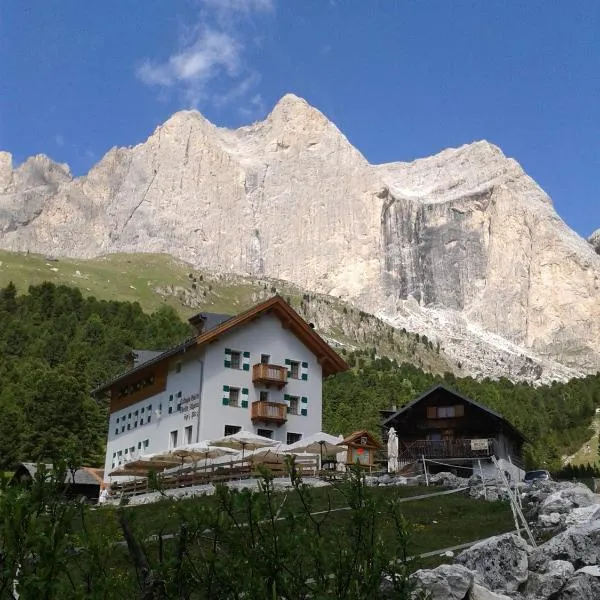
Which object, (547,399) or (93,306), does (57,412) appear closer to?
(93,306)

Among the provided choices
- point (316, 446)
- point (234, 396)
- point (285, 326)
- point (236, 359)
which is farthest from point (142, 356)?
point (316, 446)

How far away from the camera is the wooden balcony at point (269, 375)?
49.3 metres

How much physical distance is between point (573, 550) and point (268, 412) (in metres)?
32.1

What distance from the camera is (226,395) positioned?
159ft

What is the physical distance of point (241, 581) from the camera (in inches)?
294

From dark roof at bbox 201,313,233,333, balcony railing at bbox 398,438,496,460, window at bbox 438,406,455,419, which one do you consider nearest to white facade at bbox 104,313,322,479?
dark roof at bbox 201,313,233,333

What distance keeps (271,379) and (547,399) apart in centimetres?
7348

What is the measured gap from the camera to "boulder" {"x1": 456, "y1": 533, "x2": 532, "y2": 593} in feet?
53.4

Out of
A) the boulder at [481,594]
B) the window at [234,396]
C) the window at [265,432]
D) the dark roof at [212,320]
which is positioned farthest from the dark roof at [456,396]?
the boulder at [481,594]

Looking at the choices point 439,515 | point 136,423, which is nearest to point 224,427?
point 136,423

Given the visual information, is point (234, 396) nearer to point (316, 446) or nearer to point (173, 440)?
point (173, 440)

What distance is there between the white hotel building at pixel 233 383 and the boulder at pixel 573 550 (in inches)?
1223

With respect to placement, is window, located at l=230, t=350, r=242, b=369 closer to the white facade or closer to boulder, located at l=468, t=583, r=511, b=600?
the white facade

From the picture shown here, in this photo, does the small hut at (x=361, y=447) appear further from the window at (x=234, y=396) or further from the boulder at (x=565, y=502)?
the boulder at (x=565, y=502)
